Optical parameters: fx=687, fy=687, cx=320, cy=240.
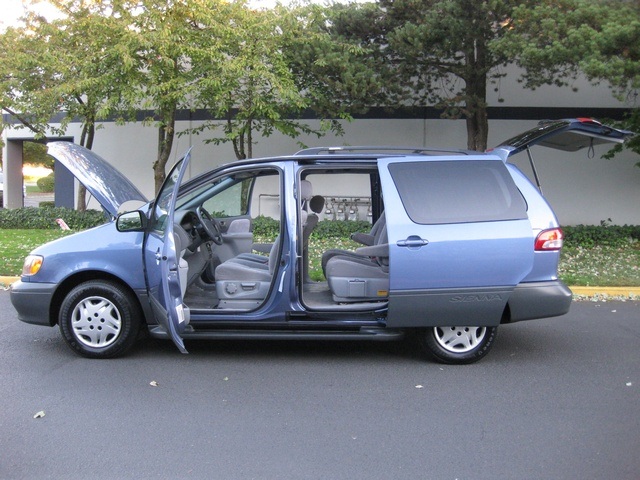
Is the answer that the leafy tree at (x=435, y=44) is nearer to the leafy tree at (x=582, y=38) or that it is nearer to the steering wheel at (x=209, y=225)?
the leafy tree at (x=582, y=38)

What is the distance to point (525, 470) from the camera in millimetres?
3973

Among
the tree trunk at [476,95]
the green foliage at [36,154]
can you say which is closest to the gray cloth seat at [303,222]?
the tree trunk at [476,95]

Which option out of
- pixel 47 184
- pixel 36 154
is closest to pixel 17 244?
pixel 36 154

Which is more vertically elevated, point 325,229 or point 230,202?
point 230,202

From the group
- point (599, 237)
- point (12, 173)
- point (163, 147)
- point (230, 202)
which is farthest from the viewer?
point (12, 173)

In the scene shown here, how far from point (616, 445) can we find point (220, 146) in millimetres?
15435

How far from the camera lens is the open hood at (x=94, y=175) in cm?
603

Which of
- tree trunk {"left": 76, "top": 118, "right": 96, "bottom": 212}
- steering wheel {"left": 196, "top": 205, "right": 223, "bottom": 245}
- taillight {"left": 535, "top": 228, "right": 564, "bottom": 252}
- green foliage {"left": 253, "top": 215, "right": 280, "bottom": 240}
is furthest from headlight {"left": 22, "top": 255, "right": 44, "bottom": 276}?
tree trunk {"left": 76, "top": 118, "right": 96, "bottom": 212}

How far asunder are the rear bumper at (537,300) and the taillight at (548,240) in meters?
0.30

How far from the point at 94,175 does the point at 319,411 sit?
9.73ft

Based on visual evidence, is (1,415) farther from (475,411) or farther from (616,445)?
(616,445)

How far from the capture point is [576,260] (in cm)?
1205

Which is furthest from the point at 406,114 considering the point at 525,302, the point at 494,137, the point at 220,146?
the point at 525,302

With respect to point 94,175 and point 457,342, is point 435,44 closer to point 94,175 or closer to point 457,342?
point 457,342
